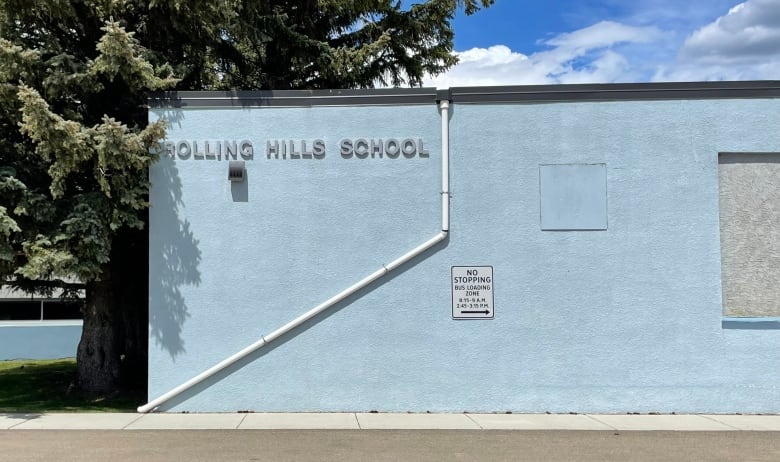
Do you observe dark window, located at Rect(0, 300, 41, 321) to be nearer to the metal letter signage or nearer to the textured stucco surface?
the metal letter signage

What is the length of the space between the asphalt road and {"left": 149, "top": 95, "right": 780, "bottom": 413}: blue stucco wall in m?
1.37

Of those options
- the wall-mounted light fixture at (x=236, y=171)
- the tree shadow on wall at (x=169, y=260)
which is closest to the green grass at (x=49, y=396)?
the tree shadow on wall at (x=169, y=260)

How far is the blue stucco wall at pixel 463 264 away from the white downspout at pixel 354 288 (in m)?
0.13

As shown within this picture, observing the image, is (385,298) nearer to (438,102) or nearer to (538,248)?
(538,248)

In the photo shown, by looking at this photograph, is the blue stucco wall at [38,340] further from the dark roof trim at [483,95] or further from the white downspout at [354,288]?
the dark roof trim at [483,95]

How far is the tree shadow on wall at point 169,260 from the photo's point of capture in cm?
997

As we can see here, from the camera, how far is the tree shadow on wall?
9.97m

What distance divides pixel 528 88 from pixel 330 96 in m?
3.03

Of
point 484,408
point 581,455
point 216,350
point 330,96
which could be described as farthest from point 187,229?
point 581,455

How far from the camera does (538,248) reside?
10.1m

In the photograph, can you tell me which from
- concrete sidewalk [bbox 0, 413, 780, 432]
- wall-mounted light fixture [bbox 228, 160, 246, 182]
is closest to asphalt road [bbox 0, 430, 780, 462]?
concrete sidewalk [bbox 0, 413, 780, 432]

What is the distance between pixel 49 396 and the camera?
1184 centimetres

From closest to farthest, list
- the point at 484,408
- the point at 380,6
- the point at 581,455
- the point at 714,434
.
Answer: the point at 581,455 → the point at 714,434 → the point at 484,408 → the point at 380,6

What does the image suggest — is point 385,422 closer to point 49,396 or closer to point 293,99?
point 293,99
